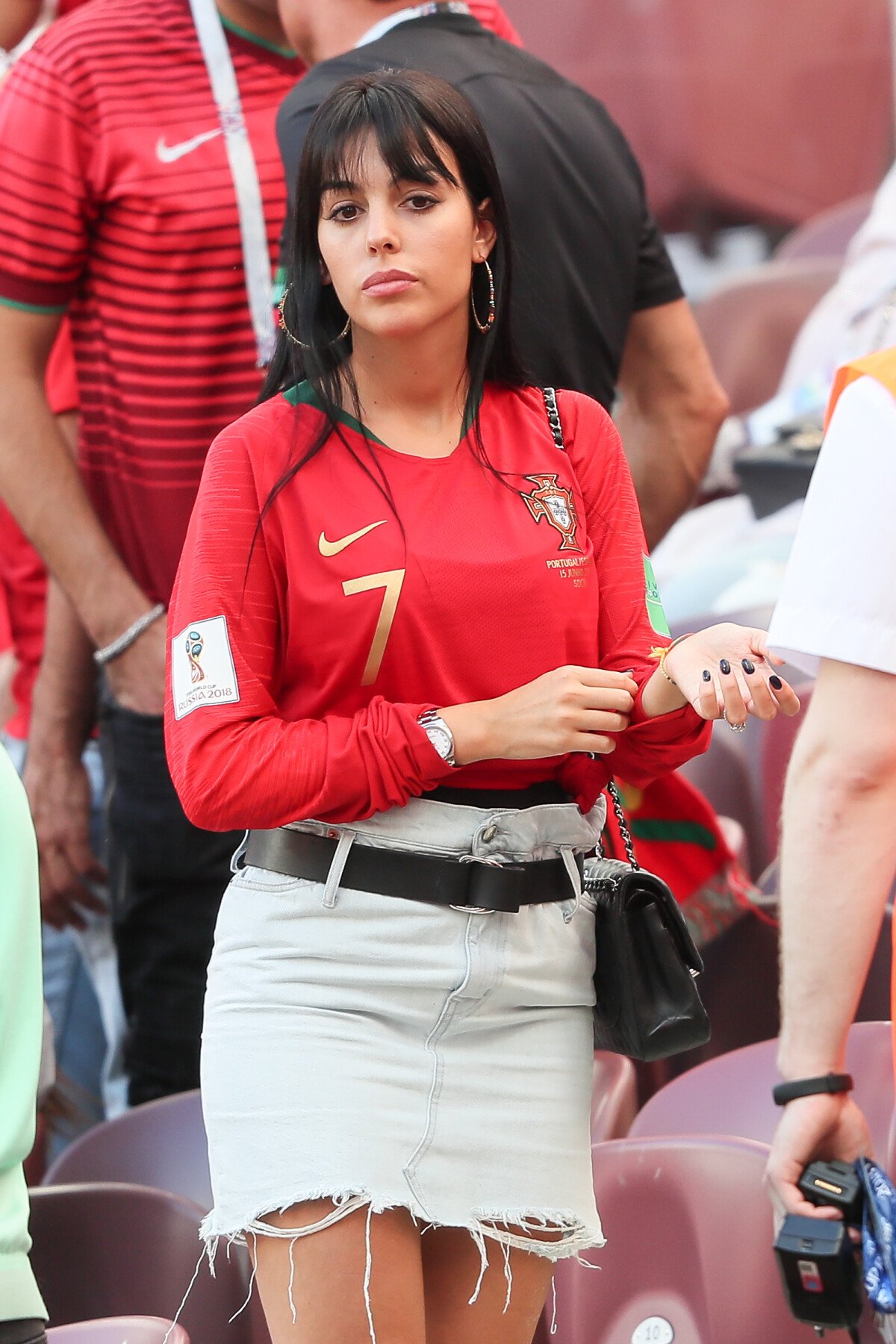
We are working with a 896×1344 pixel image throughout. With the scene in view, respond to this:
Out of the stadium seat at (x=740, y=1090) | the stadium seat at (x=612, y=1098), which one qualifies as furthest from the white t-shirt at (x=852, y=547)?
the stadium seat at (x=612, y=1098)

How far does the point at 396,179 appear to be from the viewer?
1626mm

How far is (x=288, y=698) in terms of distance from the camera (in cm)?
164

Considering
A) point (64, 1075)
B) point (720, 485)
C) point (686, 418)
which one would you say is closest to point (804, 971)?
point (686, 418)

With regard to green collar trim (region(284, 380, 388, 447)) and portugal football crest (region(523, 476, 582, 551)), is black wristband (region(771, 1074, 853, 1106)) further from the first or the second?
green collar trim (region(284, 380, 388, 447))

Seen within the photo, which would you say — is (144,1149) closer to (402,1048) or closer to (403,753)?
(402,1048)

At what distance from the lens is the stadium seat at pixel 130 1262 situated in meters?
2.10

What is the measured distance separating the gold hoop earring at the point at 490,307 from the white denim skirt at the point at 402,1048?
18.8 inches

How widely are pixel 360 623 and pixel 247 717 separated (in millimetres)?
129

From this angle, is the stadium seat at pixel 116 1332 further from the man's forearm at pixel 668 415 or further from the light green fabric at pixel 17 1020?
the man's forearm at pixel 668 415

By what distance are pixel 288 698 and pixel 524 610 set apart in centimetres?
23

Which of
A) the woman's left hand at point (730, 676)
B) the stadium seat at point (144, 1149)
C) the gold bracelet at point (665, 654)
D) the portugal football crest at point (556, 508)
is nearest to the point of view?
the woman's left hand at point (730, 676)

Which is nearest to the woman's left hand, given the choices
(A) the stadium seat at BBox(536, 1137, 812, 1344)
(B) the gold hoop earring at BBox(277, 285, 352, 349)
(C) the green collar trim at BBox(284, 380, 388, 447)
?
(C) the green collar trim at BBox(284, 380, 388, 447)

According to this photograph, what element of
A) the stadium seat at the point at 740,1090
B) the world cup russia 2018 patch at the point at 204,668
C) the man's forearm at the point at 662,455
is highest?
the world cup russia 2018 patch at the point at 204,668

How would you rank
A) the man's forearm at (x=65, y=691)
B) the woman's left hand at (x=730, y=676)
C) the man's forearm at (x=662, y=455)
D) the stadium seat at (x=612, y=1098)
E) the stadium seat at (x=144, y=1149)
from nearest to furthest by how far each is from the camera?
the woman's left hand at (x=730, y=676)
the stadium seat at (x=612, y=1098)
the stadium seat at (x=144, y=1149)
the man's forearm at (x=662, y=455)
the man's forearm at (x=65, y=691)
